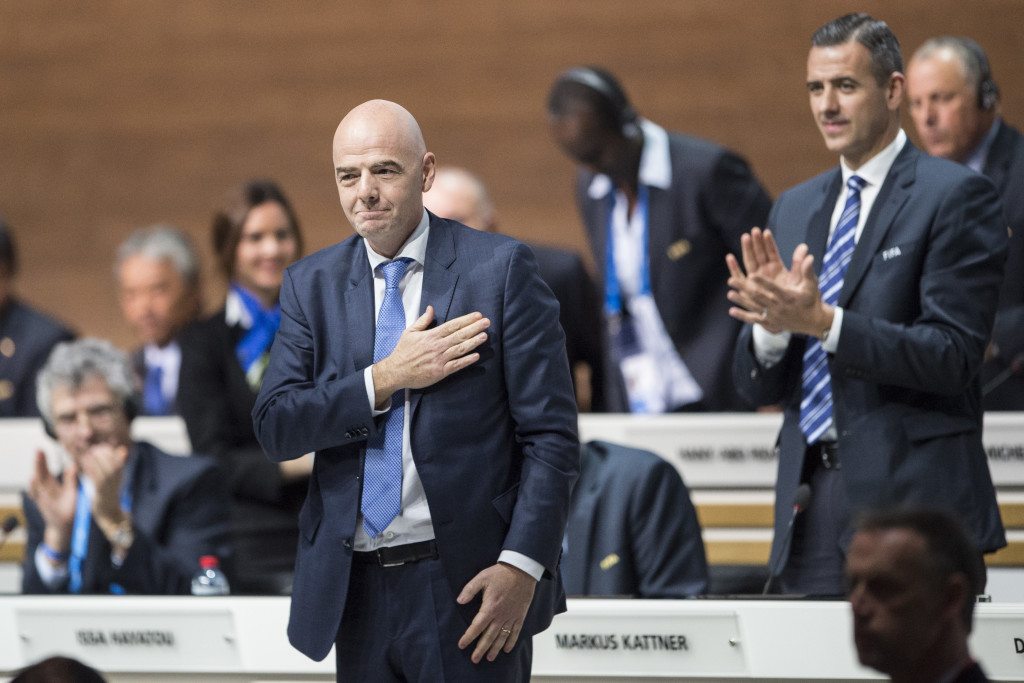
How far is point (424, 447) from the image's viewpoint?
2.02m

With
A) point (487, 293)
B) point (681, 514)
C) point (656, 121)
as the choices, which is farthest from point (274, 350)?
point (656, 121)

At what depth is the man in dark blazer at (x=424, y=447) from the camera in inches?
78.7

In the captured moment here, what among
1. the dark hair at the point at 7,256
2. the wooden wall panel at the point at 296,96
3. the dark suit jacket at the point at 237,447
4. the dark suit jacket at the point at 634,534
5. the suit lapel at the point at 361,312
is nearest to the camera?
the suit lapel at the point at 361,312

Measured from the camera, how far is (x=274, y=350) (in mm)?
2152

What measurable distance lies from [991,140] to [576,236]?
2948 millimetres

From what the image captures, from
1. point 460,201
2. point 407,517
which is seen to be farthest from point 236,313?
point 407,517

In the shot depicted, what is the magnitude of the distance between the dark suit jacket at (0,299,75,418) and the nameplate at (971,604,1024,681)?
3.68 m

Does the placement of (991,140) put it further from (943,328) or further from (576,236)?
(576,236)

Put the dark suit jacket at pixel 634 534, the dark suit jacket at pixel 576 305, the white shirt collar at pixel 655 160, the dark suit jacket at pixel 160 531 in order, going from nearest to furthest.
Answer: the dark suit jacket at pixel 634 534 → the dark suit jacket at pixel 160 531 → the dark suit jacket at pixel 576 305 → the white shirt collar at pixel 655 160

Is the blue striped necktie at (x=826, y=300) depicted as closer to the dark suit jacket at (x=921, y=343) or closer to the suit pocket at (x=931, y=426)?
the dark suit jacket at (x=921, y=343)

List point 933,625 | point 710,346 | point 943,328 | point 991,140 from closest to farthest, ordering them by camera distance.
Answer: point 933,625, point 943,328, point 991,140, point 710,346

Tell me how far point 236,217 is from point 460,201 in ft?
2.25

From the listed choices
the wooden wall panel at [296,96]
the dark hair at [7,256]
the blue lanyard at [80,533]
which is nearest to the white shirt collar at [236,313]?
the blue lanyard at [80,533]

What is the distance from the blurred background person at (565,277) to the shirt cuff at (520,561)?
2.09m
